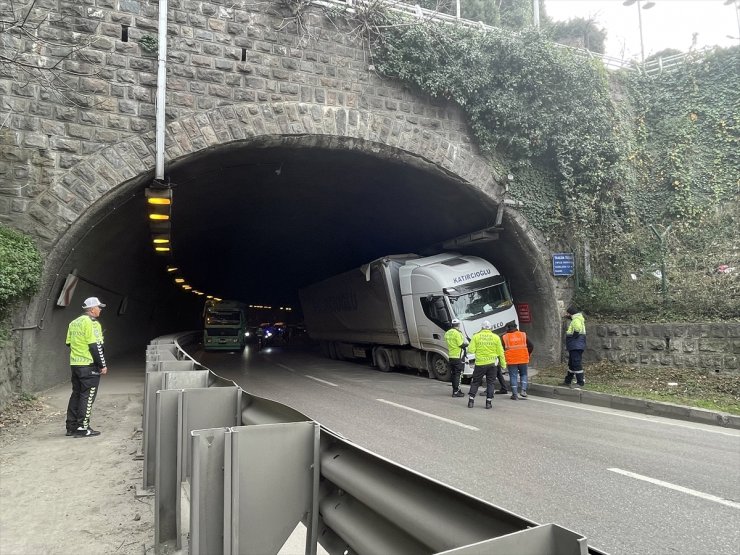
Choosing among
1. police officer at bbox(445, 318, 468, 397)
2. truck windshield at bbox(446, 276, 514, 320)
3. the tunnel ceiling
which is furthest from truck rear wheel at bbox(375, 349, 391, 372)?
police officer at bbox(445, 318, 468, 397)

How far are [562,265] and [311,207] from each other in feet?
30.9

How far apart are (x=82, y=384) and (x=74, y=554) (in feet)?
13.7

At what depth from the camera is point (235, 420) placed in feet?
12.8

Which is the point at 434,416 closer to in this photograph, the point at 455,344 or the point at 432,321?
the point at 455,344

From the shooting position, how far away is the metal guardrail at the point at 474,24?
13523mm

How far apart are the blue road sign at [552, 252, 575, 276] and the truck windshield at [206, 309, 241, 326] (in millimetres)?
19493

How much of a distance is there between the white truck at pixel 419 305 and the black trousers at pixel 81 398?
9.76 metres

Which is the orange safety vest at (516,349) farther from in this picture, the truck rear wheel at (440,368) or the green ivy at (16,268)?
the green ivy at (16,268)

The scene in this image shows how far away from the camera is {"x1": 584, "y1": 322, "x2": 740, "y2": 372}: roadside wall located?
1152 cm

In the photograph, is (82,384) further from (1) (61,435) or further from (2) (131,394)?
(2) (131,394)

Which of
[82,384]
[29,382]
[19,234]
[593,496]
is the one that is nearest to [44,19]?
[19,234]

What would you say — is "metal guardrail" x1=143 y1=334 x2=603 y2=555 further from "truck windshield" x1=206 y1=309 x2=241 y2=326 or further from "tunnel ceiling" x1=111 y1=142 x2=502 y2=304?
"truck windshield" x1=206 y1=309 x2=241 y2=326

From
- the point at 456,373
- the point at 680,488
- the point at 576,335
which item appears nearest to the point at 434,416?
the point at 456,373

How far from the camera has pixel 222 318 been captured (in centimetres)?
2995
